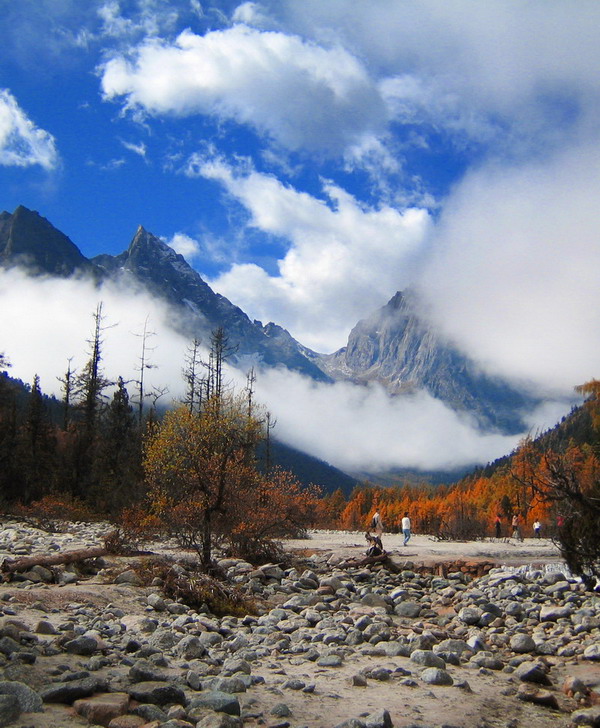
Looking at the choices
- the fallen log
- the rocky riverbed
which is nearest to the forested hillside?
the rocky riverbed

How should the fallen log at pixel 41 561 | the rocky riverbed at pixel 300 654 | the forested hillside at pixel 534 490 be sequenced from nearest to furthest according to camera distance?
the rocky riverbed at pixel 300 654, the forested hillside at pixel 534 490, the fallen log at pixel 41 561

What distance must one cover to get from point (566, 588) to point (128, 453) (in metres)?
34.6

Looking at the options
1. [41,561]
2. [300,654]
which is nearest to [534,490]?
[300,654]

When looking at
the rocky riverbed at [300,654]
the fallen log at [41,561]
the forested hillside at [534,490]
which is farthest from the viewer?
the fallen log at [41,561]

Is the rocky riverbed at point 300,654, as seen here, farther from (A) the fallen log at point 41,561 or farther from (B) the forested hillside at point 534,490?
(B) the forested hillside at point 534,490

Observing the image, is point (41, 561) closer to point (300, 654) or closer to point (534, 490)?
point (300, 654)

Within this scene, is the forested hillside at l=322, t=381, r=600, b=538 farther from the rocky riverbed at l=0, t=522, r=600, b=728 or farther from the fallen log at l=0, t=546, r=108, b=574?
the fallen log at l=0, t=546, r=108, b=574

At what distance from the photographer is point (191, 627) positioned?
37.5 feet

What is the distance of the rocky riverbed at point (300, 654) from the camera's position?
6.52 meters

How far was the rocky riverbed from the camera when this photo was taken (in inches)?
257

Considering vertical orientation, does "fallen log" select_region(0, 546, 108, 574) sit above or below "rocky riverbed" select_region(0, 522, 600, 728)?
above

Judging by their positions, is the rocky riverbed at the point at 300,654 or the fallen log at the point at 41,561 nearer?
the rocky riverbed at the point at 300,654

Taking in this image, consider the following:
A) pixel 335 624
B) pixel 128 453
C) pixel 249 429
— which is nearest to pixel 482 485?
pixel 128 453

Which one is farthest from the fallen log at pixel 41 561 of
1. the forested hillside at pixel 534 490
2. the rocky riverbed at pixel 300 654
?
the forested hillside at pixel 534 490
